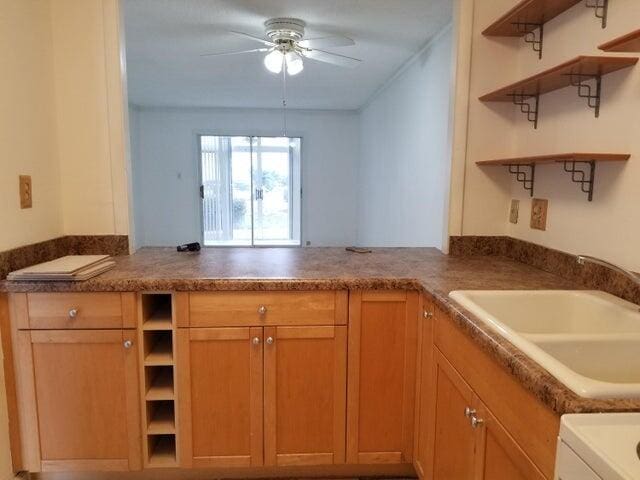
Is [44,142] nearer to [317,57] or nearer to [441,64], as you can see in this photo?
[317,57]

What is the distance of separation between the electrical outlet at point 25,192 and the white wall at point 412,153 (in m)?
1.79

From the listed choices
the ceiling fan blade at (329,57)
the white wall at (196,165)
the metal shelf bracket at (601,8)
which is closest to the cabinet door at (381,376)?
the metal shelf bracket at (601,8)

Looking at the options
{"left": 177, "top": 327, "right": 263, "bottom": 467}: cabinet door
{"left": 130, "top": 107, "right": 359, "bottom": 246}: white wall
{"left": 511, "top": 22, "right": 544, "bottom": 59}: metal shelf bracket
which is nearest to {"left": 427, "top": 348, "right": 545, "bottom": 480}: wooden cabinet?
{"left": 177, "top": 327, "right": 263, "bottom": 467}: cabinet door

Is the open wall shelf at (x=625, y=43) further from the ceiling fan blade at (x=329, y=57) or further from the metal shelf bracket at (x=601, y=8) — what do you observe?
the ceiling fan blade at (x=329, y=57)

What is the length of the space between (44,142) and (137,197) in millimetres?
4802

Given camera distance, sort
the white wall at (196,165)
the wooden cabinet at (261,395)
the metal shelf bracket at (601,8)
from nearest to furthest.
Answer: the metal shelf bracket at (601,8) → the wooden cabinet at (261,395) → the white wall at (196,165)

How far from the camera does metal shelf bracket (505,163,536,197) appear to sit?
1899 millimetres

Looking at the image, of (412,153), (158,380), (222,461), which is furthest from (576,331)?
(412,153)

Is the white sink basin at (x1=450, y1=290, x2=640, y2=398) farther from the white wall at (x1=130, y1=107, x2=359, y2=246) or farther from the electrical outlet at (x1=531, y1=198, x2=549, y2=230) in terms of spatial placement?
the white wall at (x1=130, y1=107, x2=359, y2=246)

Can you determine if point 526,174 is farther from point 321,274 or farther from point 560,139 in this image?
point 321,274

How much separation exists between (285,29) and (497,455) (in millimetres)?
2685

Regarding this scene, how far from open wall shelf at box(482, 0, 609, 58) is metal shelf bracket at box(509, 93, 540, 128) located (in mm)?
166

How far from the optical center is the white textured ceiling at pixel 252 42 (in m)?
2.59

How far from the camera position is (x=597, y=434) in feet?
2.18
